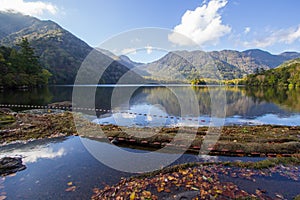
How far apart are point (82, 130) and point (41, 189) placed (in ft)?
22.5

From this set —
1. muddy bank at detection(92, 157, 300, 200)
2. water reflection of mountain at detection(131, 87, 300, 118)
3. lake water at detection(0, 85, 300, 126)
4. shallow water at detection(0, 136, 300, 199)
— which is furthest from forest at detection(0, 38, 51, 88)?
muddy bank at detection(92, 157, 300, 200)

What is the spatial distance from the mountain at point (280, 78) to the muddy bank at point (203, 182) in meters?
98.9

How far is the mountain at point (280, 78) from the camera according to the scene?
279 feet

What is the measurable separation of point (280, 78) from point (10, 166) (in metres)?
118

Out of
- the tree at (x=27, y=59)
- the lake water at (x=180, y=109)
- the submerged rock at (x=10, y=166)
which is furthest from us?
the tree at (x=27, y=59)

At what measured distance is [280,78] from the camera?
95.2 meters

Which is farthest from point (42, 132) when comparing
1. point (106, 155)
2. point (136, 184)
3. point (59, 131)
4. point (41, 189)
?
point (136, 184)

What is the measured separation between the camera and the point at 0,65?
4947cm

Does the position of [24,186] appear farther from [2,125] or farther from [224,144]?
[2,125]

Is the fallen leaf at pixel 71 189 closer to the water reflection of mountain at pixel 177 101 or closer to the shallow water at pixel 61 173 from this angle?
the shallow water at pixel 61 173

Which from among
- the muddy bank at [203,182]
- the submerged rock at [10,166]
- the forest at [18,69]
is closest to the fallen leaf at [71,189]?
the muddy bank at [203,182]

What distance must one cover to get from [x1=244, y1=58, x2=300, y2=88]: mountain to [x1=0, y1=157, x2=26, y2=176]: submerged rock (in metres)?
105

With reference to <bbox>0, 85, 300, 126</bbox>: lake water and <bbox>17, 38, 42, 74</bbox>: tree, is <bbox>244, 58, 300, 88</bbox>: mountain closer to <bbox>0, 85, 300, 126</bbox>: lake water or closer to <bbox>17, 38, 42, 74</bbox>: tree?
<bbox>0, 85, 300, 126</bbox>: lake water

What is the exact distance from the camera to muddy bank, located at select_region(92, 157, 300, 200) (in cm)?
505
